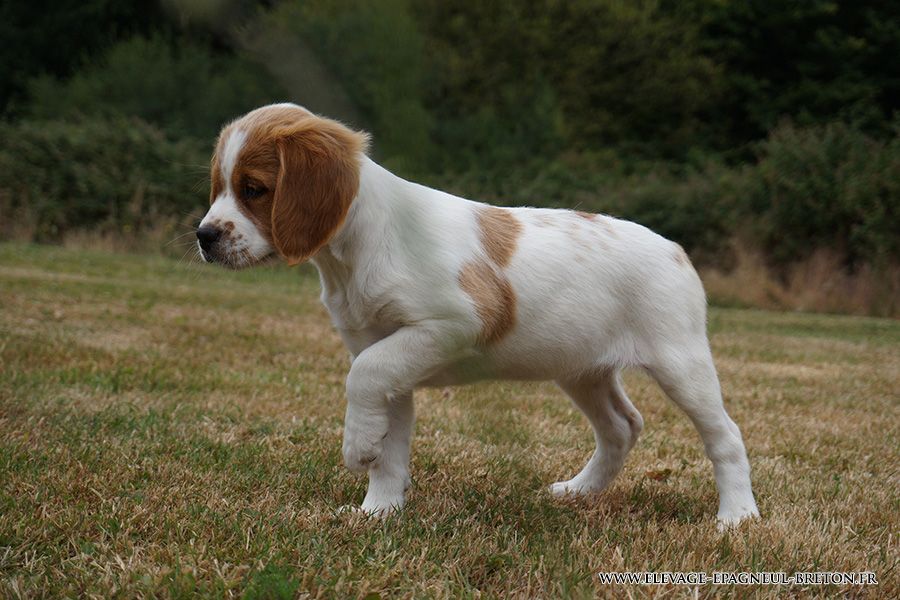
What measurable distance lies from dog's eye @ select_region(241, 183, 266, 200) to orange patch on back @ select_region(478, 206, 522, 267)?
779 mm

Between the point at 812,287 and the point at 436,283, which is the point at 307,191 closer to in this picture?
the point at 436,283

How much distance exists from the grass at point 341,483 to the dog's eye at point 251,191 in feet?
3.28

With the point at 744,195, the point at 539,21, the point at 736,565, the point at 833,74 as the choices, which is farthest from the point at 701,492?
the point at 833,74

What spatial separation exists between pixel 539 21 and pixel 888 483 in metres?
20.2

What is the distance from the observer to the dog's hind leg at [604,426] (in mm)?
3699

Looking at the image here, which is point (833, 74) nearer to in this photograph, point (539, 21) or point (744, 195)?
point (539, 21)

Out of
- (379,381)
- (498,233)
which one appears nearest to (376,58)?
(379,381)

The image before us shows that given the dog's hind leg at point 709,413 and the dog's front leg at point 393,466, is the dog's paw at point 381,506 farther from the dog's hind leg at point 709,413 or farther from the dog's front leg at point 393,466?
the dog's hind leg at point 709,413

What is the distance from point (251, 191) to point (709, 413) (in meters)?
1.88

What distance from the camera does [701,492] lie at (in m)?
3.77

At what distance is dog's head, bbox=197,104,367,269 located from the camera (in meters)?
2.93

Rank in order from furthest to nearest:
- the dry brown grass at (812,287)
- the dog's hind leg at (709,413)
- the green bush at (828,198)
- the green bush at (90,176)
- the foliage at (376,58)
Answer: the green bush at (90,176)
the green bush at (828,198)
the dry brown grass at (812,287)
the dog's hind leg at (709,413)
the foliage at (376,58)

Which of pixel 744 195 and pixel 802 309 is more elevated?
pixel 744 195

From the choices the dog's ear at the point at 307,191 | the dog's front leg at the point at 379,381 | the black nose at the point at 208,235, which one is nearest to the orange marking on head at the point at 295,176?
the dog's ear at the point at 307,191
